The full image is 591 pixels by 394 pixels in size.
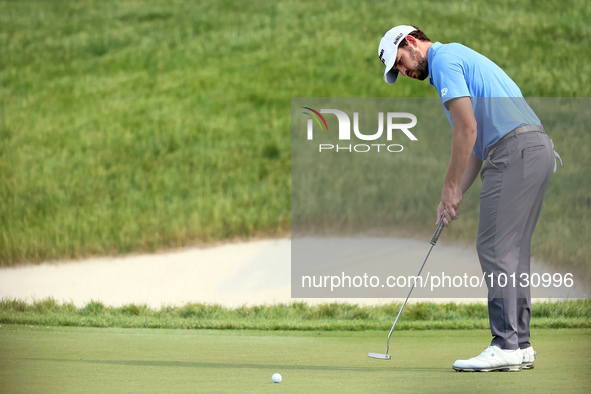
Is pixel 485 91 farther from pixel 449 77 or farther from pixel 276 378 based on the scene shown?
pixel 276 378

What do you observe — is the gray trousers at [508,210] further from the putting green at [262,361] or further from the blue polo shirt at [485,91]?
the putting green at [262,361]

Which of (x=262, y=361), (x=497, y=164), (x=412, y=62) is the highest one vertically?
(x=412, y=62)

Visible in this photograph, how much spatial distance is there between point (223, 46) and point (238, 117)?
3.04 feet

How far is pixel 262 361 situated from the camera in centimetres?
271

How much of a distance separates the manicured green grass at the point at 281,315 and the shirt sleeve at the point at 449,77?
6.35ft

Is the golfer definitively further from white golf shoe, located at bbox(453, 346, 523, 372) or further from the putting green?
the putting green

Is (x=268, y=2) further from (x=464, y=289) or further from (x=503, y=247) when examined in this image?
(x=503, y=247)

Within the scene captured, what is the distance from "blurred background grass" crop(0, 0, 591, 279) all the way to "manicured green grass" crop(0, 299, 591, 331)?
66 cm

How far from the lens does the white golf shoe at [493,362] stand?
7.97ft

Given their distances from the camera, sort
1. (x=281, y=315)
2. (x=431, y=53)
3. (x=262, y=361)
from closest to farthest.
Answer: (x=431, y=53) → (x=262, y=361) → (x=281, y=315)

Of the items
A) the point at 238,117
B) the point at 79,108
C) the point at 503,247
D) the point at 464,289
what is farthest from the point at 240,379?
the point at 79,108

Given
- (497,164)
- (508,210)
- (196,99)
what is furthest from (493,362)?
(196,99)

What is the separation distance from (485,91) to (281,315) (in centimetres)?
299

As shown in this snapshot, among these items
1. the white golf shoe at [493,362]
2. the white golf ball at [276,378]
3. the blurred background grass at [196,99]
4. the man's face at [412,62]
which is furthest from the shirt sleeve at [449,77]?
the blurred background grass at [196,99]
